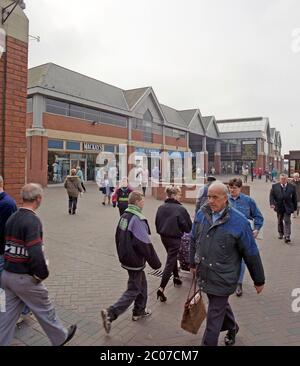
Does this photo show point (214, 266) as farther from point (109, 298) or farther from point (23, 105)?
point (23, 105)

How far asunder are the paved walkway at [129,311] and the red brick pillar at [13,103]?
1783 mm

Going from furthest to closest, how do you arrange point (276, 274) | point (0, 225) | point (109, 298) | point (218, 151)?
point (218, 151) → point (276, 274) → point (109, 298) → point (0, 225)

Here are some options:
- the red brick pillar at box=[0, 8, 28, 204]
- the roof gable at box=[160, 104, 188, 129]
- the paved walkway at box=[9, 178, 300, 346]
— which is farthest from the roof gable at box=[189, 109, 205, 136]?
the red brick pillar at box=[0, 8, 28, 204]

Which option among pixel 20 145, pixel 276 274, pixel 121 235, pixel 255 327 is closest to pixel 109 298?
pixel 121 235

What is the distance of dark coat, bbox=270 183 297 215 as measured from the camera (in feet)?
25.8

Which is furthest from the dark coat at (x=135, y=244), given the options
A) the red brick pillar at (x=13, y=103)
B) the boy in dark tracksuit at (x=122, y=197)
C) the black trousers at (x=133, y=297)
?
the boy in dark tracksuit at (x=122, y=197)

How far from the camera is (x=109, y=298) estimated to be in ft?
14.6

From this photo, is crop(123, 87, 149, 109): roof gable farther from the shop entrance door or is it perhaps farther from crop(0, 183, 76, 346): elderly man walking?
crop(0, 183, 76, 346): elderly man walking

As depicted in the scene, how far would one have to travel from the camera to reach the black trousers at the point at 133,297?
3.57 metres

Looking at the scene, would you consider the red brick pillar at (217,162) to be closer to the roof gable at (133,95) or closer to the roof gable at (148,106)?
the roof gable at (148,106)

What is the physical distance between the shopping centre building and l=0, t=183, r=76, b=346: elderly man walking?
68.4 feet

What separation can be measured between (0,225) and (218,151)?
55.6 meters

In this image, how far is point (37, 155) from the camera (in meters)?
22.4

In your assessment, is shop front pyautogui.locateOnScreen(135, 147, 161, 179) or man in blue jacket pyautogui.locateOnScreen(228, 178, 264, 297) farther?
shop front pyautogui.locateOnScreen(135, 147, 161, 179)
